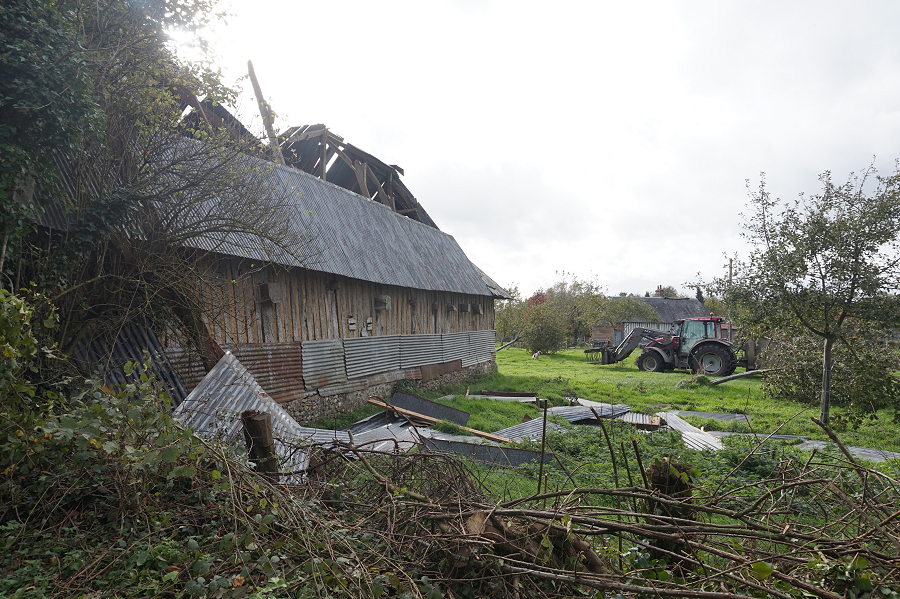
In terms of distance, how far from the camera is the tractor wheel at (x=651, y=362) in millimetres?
20219

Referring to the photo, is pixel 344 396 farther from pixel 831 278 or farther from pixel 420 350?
pixel 831 278

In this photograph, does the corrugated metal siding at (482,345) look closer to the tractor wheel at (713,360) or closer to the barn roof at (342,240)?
the barn roof at (342,240)

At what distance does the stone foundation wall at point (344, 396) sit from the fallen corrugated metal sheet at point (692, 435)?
21.2ft

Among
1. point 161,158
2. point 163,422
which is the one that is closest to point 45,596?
point 163,422

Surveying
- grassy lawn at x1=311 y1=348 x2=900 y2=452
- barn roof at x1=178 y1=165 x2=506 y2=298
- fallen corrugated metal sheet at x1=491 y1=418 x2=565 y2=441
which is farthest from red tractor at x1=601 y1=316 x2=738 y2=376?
fallen corrugated metal sheet at x1=491 y1=418 x2=565 y2=441

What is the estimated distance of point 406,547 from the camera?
2.81m

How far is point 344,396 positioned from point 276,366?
2244 mm

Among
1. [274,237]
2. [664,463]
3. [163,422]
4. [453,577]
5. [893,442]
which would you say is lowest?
[893,442]

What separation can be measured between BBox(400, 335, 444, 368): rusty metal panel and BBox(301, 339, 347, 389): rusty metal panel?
2785 mm

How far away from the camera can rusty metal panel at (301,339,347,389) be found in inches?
371

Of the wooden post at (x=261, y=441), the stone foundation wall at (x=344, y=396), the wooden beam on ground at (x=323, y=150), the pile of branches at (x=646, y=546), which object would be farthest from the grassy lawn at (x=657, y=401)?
the wooden beam on ground at (x=323, y=150)

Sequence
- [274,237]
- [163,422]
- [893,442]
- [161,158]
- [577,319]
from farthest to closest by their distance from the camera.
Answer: [577,319]
[893,442]
[274,237]
[161,158]
[163,422]

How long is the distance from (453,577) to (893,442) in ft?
30.6

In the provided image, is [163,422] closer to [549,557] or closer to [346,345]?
[549,557]
